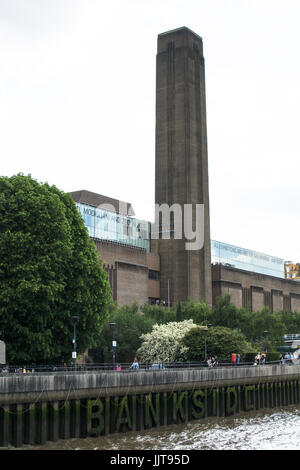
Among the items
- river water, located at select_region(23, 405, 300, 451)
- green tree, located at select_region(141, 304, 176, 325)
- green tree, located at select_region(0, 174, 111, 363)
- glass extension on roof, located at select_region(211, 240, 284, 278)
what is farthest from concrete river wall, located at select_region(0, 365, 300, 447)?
glass extension on roof, located at select_region(211, 240, 284, 278)

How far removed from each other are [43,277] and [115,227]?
188 ft

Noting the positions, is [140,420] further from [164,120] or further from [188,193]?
[164,120]

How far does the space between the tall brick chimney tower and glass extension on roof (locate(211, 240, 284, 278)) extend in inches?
497

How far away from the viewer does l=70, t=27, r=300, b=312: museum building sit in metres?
107

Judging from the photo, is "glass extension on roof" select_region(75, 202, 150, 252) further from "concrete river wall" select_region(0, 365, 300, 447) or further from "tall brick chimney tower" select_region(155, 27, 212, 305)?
"concrete river wall" select_region(0, 365, 300, 447)

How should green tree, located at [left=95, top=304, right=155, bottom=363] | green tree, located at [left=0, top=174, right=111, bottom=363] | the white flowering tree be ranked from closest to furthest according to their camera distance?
green tree, located at [left=0, top=174, right=111, bottom=363] < the white flowering tree < green tree, located at [left=95, top=304, right=155, bottom=363]

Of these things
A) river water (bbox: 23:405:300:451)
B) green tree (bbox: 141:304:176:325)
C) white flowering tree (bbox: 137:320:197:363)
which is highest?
green tree (bbox: 141:304:176:325)

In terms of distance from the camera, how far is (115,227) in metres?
105

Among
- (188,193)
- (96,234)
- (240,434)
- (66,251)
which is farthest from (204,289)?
(240,434)

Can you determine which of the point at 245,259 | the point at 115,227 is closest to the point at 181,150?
the point at 115,227

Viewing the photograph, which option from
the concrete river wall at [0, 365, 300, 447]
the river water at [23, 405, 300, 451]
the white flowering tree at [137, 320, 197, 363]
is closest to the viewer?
the concrete river wall at [0, 365, 300, 447]

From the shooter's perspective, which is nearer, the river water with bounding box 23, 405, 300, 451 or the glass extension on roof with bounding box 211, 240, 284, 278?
the river water with bounding box 23, 405, 300, 451

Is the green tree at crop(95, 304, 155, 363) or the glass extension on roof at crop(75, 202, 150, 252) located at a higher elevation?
the glass extension on roof at crop(75, 202, 150, 252)

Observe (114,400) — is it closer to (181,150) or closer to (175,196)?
(175,196)
